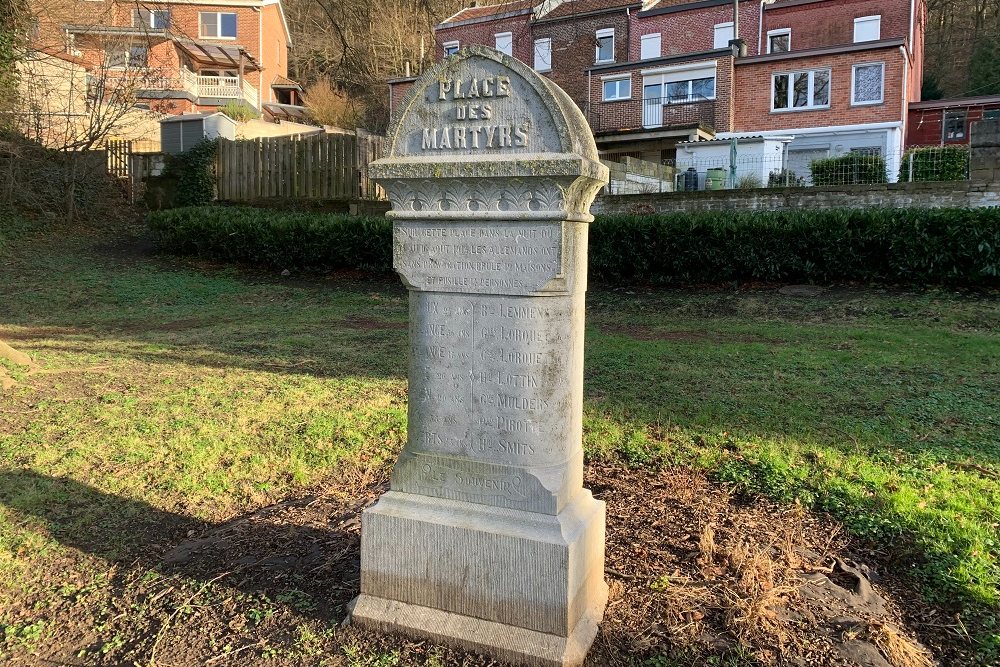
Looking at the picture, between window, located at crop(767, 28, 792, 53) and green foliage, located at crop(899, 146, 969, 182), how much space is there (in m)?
17.7

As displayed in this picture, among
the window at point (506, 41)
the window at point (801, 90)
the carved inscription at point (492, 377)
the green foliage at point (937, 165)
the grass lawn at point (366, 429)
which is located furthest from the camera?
the window at point (506, 41)

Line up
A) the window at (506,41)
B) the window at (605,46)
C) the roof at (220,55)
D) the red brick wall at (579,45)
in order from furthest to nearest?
the roof at (220,55) < the window at (506,41) < the window at (605,46) < the red brick wall at (579,45)

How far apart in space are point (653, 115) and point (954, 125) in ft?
38.6

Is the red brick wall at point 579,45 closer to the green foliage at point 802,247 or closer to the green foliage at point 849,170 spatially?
the green foliage at point 849,170

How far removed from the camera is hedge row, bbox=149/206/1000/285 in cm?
1080

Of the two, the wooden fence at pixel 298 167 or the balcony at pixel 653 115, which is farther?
the balcony at pixel 653 115

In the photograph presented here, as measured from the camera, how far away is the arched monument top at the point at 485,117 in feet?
8.93

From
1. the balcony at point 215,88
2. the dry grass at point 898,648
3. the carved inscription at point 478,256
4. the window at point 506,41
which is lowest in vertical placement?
the dry grass at point 898,648

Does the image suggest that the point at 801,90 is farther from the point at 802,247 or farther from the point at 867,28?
the point at 802,247

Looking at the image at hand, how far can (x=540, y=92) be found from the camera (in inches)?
107

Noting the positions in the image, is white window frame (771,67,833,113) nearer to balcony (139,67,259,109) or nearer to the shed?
the shed

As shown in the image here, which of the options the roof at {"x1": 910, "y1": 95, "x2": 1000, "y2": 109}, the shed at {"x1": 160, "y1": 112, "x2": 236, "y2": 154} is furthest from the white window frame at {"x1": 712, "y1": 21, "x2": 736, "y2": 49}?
the shed at {"x1": 160, "y1": 112, "x2": 236, "y2": 154}

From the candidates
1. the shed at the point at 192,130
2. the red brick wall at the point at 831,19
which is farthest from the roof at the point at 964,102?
the shed at the point at 192,130

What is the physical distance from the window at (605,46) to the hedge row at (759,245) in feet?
73.9
